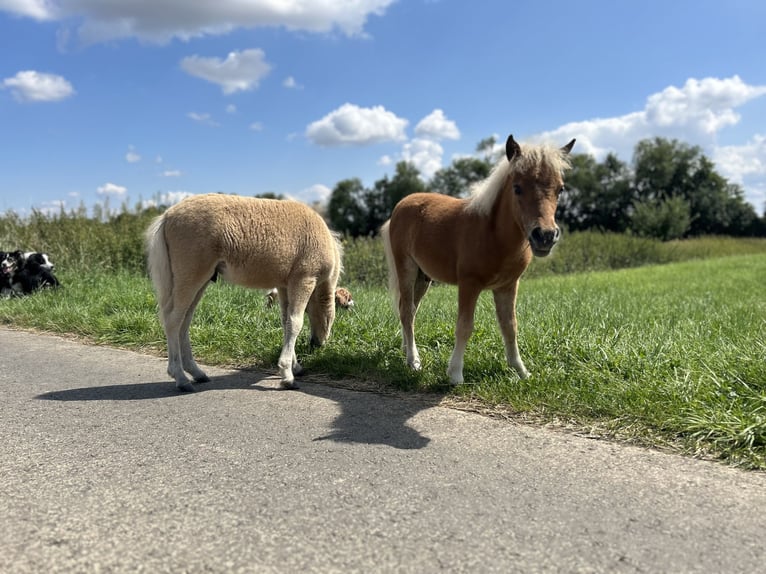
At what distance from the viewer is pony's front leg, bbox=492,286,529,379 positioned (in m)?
4.75

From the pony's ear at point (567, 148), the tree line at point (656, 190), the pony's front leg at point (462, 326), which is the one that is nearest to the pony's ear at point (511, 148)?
the pony's ear at point (567, 148)

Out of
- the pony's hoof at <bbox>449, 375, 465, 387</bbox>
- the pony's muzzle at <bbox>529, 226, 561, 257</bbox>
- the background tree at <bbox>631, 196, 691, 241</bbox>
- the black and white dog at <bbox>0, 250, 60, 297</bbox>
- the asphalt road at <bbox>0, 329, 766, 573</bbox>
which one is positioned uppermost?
the background tree at <bbox>631, 196, 691, 241</bbox>

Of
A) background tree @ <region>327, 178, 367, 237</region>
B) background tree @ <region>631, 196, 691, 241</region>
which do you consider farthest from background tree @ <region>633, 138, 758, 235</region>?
background tree @ <region>327, 178, 367, 237</region>

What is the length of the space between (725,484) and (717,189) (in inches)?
2831

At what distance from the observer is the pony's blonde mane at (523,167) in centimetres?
389

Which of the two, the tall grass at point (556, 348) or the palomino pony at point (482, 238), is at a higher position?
the palomino pony at point (482, 238)

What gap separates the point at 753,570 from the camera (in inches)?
79.1

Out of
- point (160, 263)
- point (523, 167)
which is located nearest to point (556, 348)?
point (523, 167)

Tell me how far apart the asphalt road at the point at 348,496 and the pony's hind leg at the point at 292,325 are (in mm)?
629

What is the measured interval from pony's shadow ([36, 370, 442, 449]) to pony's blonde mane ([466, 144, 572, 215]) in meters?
1.75

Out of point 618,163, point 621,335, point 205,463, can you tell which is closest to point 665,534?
point 205,463

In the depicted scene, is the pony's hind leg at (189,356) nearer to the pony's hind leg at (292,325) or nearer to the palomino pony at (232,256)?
the palomino pony at (232,256)

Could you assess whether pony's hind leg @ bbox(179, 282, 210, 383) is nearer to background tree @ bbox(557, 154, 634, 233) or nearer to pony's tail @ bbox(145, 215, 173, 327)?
pony's tail @ bbox(145, 215, 173, 327)

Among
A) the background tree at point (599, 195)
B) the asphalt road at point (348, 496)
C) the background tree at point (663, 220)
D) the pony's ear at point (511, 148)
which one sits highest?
the background tree at point (599, 195)
